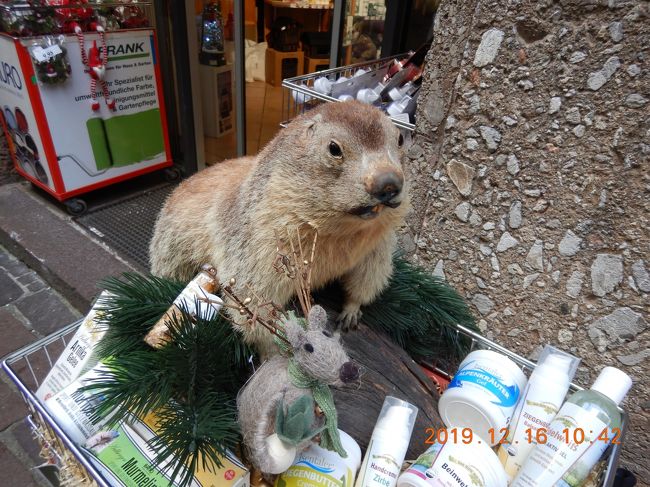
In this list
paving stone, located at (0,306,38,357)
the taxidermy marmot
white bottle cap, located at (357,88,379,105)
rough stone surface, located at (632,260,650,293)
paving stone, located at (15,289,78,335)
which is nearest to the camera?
the taxidermy marmot

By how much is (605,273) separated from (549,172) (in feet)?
1.23

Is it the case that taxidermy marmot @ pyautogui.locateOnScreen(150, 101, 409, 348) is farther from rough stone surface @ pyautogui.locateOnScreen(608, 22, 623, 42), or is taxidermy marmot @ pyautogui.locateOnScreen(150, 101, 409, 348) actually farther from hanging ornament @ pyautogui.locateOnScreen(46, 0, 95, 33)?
hanging ornament @ pyautogui.locateOnScreen(46, 0, 95, 33)

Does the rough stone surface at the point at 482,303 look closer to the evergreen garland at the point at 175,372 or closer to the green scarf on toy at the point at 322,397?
the evergreen garland at the point at 175,372

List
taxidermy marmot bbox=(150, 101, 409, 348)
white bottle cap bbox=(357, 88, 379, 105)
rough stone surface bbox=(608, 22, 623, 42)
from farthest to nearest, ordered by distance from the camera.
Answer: white bottle cap bbox=(357, 88, 379, 105) → rough stone surface bbox=(608, 22, 623, 42) → taxidermy marmot bbox=(150, 101, 409, 348)

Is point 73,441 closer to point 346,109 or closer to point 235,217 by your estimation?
point 235,217

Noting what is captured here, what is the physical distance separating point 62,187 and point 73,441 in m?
2.49

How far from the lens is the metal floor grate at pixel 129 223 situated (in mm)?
2832

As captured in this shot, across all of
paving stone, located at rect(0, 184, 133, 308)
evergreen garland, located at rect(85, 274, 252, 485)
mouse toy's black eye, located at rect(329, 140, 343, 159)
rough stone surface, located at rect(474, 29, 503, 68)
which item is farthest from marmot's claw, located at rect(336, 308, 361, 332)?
paving stone, located at rect(0, 184, 133, 308)

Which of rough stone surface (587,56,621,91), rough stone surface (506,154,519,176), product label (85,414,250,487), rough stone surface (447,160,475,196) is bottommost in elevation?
product label (85,414,250,487)

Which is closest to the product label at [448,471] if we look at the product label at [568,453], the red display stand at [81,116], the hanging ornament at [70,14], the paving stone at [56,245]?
the product label at [568,453]

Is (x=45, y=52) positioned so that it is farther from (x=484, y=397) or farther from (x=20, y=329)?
(x=484, y=397)

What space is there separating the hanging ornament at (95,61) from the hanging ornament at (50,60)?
0.34 ft

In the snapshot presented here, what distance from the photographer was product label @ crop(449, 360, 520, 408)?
3.29 ft

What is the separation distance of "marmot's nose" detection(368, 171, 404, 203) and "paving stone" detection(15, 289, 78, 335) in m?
2.21
